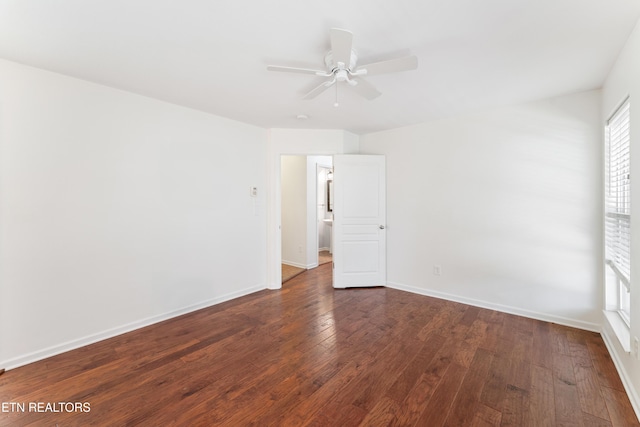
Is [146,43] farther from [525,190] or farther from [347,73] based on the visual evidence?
[525,190]

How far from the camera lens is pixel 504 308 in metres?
3.38

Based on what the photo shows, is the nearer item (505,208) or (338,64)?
(338,64)

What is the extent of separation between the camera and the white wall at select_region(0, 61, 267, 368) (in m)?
2.29

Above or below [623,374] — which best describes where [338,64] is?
above

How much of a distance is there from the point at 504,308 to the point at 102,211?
14.7ft

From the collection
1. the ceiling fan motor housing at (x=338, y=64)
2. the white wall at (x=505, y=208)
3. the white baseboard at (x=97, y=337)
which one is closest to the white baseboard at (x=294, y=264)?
the white wall at (x=505, y=208)

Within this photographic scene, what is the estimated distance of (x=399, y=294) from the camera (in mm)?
4039

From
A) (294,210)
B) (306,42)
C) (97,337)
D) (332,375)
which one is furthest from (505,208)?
(97,337)

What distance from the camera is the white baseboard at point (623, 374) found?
5.83 feet

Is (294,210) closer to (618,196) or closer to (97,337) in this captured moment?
(97,337)

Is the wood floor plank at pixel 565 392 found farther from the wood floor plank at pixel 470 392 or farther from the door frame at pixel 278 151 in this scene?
the door frame at pixel 278 151

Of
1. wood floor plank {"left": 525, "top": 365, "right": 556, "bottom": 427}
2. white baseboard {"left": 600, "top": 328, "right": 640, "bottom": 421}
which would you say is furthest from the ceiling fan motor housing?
white baseboard {"left": 600, "top": 328, "right": 640, "bottom": 421}

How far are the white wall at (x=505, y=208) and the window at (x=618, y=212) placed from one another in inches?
7.4

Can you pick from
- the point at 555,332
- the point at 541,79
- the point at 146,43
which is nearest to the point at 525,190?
the point at 541,79
